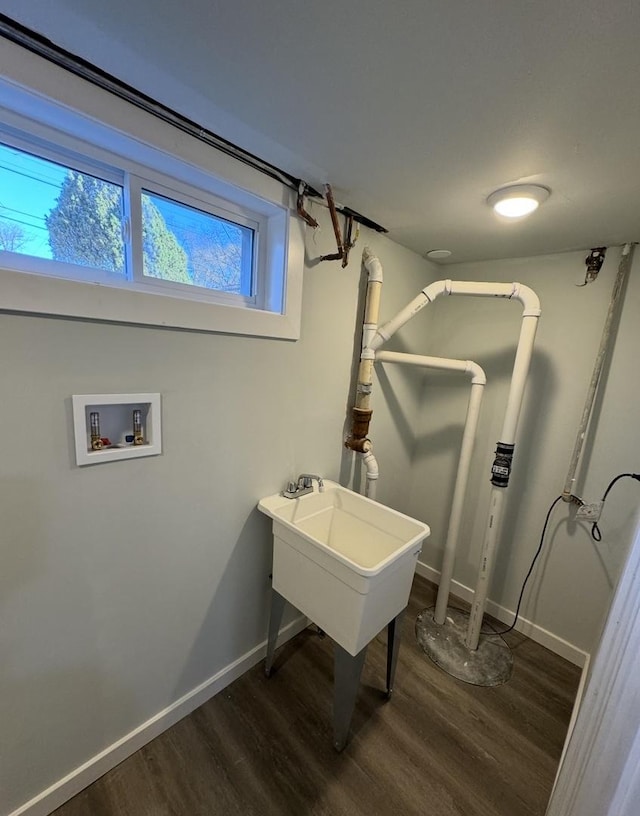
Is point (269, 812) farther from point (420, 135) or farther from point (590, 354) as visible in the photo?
point (590, 354)

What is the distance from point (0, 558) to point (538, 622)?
2.46m

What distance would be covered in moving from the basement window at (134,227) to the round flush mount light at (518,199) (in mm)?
729

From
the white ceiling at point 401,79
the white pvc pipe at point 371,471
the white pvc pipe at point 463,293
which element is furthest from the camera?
the white pvc pipe at point 371,471

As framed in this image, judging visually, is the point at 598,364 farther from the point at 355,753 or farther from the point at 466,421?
the point at 355,753

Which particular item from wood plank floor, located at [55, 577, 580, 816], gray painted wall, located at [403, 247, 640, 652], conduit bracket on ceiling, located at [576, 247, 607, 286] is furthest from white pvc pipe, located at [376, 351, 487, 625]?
conduit bracket on ceiling, located at [576, 247, 607, 286]

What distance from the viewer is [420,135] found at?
34.9 inches

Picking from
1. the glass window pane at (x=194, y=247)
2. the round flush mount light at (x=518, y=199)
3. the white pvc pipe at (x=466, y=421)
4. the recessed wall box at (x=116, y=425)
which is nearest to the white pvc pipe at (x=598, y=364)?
the white pvc pipe at (x=466, y=421)

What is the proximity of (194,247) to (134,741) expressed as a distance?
5.99 ft

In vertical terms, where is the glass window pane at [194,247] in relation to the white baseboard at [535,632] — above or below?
above

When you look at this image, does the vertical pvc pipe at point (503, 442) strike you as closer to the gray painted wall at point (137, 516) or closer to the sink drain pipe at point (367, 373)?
the sink drain pipe at point (367, 373)

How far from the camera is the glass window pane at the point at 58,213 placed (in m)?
0.85

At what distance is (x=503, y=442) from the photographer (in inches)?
61.3

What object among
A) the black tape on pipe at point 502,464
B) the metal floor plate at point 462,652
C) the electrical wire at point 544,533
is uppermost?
the black tape on pipe at point 502,464

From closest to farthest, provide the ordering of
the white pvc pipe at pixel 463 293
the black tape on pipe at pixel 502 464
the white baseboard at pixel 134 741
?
1. the white baseboard at pixel 134 741
2. the white pvc pipe at pixel 463 293
3. the black tape on pipe at pixel 502 464
